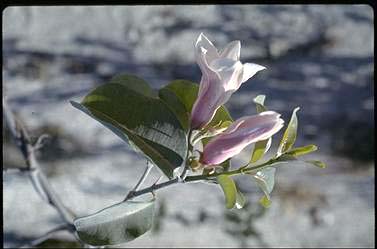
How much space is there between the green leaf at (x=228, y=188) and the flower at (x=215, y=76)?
0.05 metres

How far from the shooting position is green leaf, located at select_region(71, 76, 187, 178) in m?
0.52

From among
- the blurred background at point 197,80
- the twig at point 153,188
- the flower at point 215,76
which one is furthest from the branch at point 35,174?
the flower at point 215,76

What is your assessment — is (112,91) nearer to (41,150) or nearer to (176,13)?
(41,150)

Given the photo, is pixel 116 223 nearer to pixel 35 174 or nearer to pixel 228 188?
pixel 228 188

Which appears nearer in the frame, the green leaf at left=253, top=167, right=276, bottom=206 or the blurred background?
the green leaf at left=253, top=167, right=276, bottom=206

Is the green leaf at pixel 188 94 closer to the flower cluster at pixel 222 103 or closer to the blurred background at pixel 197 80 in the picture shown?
the flower cluster at pixel 222 103

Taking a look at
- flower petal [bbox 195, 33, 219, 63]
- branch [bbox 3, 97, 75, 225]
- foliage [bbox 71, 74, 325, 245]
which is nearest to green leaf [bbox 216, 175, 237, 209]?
foliage [bbox 71, 74, 325, 245]

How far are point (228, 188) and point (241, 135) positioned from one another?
0.18 ft

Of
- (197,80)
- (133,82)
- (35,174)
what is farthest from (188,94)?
(197,80)

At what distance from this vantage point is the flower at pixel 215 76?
0.51 m

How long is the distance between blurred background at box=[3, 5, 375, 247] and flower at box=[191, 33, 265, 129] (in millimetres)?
1035

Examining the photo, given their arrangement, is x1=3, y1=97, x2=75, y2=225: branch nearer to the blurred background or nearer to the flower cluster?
the blurred background

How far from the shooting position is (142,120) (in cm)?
53

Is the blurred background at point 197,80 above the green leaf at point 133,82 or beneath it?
beneath
